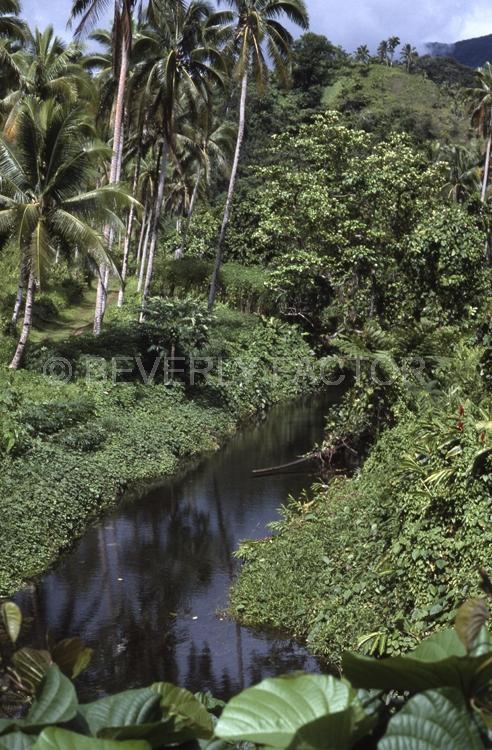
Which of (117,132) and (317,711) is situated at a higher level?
(117,132)

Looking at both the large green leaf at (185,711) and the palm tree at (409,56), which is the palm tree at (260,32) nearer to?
the large green leaf at (185,711)

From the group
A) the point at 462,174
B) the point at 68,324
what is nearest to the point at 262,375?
the point at 68,324

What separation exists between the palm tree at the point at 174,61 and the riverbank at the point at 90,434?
380 cm

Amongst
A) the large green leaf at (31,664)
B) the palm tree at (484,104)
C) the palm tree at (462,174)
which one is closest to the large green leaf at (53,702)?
the large green leaf at (31,664)

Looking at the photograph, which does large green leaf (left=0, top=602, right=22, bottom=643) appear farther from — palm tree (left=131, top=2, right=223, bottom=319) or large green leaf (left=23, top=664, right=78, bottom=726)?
palm tree (left=131, top=2, right=223, bottom=319)

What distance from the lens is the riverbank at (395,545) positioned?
8445 mm

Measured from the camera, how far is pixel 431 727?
1551 mm

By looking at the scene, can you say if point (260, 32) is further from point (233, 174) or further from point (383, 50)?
point (383, 50)

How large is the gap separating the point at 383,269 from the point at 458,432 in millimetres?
14748

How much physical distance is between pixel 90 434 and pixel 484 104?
2479cm

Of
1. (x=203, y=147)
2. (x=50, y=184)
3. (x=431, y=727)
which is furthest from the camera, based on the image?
(x=203, y=147)

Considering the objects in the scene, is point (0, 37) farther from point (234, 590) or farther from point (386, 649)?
point (386, 649)

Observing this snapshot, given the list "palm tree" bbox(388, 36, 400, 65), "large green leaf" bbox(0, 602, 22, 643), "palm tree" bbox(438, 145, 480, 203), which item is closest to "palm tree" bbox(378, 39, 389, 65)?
"palm tree" bbox(388, 36, 400, 65)

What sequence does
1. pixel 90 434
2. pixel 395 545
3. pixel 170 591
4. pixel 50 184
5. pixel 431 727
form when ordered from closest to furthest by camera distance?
pixel 431 727 → pixel 395 545 → pixel 170 591 → pixel 90 434 → pixel 50 184
